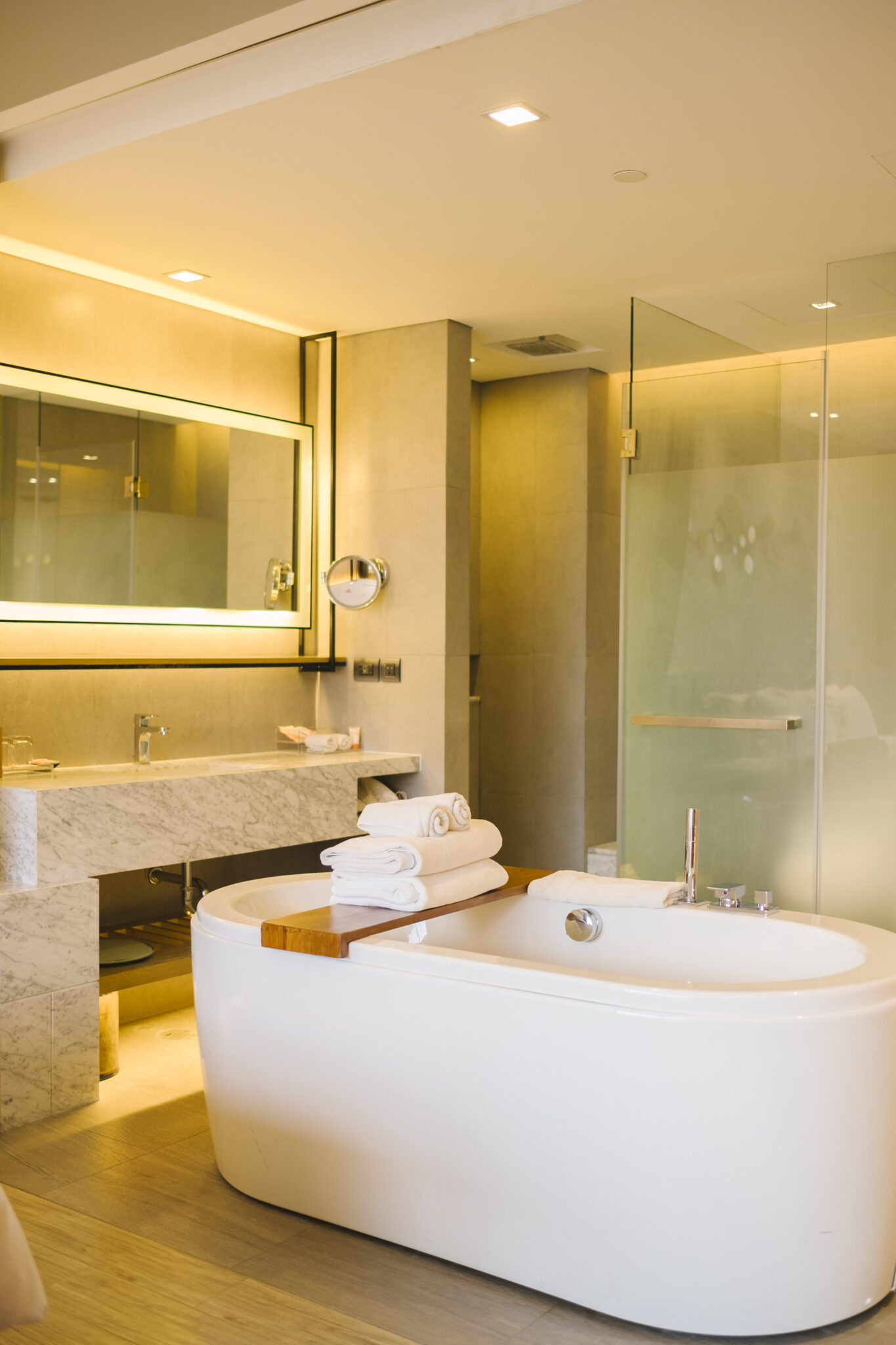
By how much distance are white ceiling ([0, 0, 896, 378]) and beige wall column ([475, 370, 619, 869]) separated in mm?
992

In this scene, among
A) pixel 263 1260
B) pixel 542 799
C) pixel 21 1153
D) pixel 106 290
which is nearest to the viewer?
pixel 263 1260

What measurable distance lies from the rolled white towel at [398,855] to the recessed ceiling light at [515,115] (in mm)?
1699

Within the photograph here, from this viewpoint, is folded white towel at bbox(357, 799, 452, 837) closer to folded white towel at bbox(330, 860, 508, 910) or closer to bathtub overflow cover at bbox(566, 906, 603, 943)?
folded white towel at bbox(330, 860, 508, 910)

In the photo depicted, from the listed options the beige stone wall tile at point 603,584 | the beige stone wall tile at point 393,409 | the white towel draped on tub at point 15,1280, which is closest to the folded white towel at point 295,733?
the beige stone wall tile at point 393,409

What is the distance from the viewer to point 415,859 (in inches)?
109

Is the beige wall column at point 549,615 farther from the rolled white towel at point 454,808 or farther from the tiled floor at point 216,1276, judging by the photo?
the tiled floor at point 216,1276

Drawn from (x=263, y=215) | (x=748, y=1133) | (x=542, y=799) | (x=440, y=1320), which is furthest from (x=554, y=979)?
(x=542, y=799)

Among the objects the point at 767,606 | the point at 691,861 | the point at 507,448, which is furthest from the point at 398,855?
the point at 507,448

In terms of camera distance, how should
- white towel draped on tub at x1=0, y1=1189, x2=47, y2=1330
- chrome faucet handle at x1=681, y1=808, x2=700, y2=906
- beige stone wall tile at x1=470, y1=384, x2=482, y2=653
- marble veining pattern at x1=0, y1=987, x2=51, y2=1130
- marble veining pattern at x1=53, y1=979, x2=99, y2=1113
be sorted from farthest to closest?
beige stone wall tile at x1=470, y1=384, x2=482, y2=653, marble veining pattern at x1=53, y1=979, x2=99, y2=1113, marble veining pattern at x1=0, y1=987, x2=51, y2=1130, chrome faucet handle at x1=681, y1=808, x2=700, y2=906, white towel draped on tub at x1=0, y1=1189, x2=47, y2=1330

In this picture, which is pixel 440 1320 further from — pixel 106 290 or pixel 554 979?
pixel 106 290

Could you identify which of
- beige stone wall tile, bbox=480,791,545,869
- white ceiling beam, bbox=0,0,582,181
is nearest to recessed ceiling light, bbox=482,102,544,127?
white ceiling beam, bbox=0,0,582,181

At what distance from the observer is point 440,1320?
2.21 meters

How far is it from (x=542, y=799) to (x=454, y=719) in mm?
1099

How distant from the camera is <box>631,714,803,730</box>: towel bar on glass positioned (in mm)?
3676
